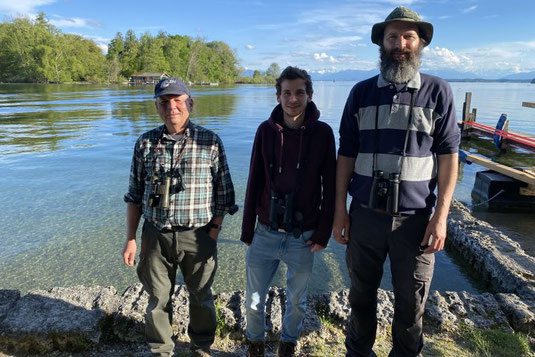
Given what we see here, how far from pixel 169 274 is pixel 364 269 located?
60.8 inches

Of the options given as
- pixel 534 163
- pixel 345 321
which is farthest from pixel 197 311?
pixel 534 163

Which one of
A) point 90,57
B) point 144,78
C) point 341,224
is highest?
point 90,57

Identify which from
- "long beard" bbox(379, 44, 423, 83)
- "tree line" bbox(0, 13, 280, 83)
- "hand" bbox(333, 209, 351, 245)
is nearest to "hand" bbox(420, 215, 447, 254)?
"hand" bbox(333, 209, 351, 245)

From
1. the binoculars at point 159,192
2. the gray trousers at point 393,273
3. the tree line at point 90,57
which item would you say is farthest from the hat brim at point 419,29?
the tree line at point 90,57

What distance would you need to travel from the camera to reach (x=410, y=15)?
2373 mm

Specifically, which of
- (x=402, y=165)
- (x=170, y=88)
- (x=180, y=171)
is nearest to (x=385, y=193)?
(x=402, y=165)

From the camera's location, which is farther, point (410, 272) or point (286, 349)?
point (286, 349)

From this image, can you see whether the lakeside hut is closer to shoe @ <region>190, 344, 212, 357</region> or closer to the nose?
shoe @ <region>190, 344, 212, 357</region>

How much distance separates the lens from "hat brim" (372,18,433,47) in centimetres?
240

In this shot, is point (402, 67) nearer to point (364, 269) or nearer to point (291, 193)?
point (291, 193)

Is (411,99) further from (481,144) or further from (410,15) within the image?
(481,144)

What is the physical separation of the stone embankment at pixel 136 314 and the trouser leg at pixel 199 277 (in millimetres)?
390

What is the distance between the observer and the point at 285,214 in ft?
8.58

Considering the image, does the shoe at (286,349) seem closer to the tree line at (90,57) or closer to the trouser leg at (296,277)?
the trouser leg at (296,277)
